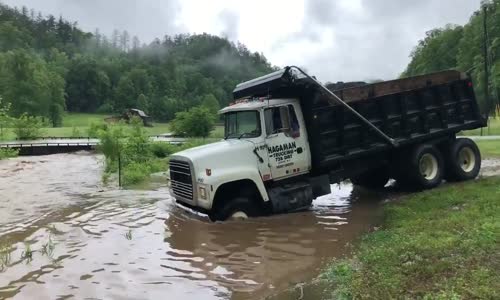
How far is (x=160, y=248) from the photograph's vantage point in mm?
8109

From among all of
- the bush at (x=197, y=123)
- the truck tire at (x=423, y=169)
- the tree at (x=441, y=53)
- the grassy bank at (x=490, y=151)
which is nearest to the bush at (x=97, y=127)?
the bush at (x=197, y=123)

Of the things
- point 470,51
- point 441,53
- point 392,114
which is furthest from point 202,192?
point 441,53

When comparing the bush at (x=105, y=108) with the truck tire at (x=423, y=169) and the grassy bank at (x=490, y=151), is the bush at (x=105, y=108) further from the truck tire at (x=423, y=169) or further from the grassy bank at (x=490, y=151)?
the truck tire at (x=423, y=169)

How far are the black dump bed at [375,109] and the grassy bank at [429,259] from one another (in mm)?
2452

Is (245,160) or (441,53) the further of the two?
(441,53)

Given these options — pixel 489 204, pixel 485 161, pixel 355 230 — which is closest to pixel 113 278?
pixel 355 230

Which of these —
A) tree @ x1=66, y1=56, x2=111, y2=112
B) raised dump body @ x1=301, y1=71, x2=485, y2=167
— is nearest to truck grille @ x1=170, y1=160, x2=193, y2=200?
raised dump body @ x1=301, y1=71, x2=485, y2=167

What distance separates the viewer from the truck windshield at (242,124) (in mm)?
10000

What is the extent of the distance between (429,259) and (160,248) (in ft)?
14.4

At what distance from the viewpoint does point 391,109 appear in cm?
1159

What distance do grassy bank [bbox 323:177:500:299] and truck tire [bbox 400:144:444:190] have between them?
8.48 feet

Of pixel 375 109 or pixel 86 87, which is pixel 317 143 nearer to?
pixel 375 109

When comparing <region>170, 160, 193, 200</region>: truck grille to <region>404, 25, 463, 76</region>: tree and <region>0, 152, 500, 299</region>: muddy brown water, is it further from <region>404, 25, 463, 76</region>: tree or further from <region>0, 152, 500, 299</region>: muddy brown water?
<region>404, 25, 463, 76</region>: tree

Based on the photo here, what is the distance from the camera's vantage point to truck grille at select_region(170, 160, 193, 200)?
9.41 meters
